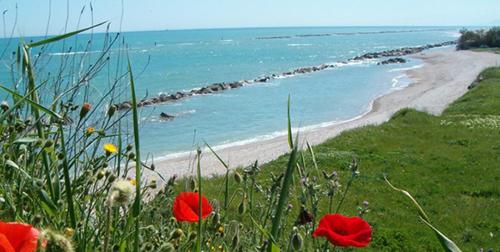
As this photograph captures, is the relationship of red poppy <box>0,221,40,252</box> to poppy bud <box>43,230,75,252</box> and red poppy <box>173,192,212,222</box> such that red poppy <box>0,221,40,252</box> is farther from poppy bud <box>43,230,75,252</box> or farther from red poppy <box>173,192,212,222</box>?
red poppy <box>173,192,212,222</box>

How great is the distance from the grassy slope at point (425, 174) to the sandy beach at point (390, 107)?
1970mm

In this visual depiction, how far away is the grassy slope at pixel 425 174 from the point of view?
8102 millimetres

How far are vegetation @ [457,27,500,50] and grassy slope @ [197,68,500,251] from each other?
175 ft

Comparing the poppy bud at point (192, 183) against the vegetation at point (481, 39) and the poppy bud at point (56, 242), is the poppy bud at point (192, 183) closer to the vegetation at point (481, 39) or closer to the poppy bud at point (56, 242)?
the poppy bud at point (56, 242)

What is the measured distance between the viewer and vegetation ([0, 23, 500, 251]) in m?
1.34

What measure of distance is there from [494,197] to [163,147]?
14432 mm

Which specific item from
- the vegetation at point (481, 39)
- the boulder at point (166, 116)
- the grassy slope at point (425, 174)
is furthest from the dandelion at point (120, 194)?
the vegetation at point (481, 39)

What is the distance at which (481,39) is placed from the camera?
7131cm

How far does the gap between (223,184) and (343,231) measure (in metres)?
1.98

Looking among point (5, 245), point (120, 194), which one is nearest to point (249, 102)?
point (120, 194)

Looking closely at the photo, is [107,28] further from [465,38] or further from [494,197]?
[465,38]

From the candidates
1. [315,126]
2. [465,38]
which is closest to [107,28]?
[315,126]

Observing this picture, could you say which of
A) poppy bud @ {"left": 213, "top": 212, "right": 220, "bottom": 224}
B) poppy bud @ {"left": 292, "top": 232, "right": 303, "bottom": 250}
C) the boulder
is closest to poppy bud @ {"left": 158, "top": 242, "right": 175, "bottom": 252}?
poppy bud @ {"left": 292, "top": 232, "right": 303, "bottom": 250}

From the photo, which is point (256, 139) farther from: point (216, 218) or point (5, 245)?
point (5, 245)
